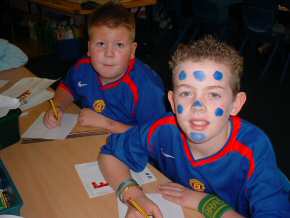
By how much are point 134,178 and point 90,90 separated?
2.19 feet

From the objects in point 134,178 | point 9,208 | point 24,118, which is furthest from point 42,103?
point 9,208

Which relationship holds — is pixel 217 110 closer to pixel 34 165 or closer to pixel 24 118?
pixel 34 165

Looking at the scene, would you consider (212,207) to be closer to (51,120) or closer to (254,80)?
(51,120)

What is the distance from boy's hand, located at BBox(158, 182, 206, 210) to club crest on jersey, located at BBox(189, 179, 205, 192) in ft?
0.37

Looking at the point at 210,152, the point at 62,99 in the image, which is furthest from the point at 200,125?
the point at 62,99

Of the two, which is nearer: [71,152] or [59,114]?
[71,152]

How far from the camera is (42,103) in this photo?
1658 mm

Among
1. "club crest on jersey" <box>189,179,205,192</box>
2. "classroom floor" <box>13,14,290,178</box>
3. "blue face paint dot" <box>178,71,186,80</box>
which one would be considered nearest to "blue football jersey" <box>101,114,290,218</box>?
"club crest on jersey" <box>189,179,205,192</box>

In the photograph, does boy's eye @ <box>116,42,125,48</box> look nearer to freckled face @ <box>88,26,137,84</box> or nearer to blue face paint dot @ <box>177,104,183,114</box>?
freckled face @ <box>88,26,137,84</box>

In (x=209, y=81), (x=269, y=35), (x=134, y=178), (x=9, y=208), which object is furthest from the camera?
Answer: (x=269, y=35)

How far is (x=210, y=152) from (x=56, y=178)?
0.53m

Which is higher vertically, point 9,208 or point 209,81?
point 209,81

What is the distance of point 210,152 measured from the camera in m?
1.15

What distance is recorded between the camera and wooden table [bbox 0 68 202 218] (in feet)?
3.41
